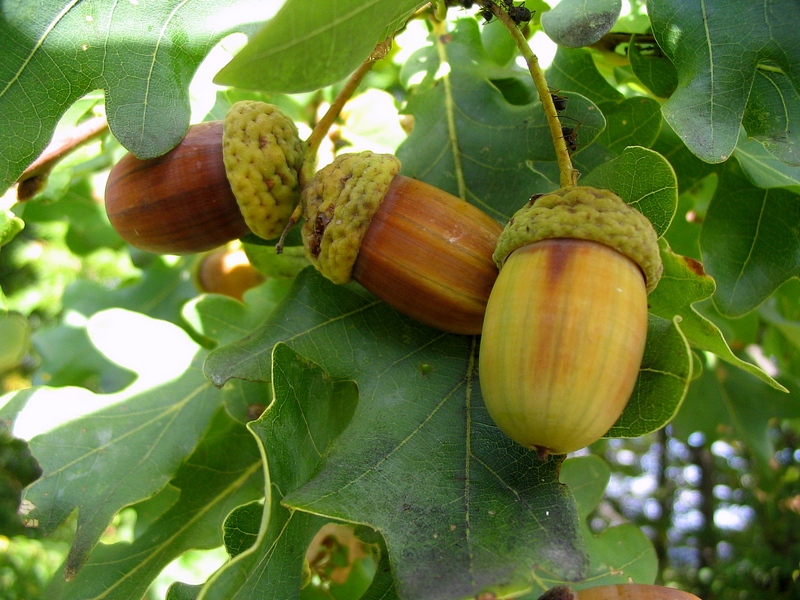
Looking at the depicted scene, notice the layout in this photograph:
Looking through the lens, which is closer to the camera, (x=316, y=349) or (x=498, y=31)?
(x=316, y=349)

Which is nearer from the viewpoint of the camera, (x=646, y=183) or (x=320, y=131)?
(x=646, y=183)

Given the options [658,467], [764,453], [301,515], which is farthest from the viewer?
[658,467]

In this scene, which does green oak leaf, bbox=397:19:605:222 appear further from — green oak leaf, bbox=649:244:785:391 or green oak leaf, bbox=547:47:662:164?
green oak leaf, bbox=649:244:785:391

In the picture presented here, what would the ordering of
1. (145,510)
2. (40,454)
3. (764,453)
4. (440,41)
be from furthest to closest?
(764,453) < (145,510) < (440,41) < (40,454)

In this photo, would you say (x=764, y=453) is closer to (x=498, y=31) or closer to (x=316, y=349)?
(x=498, y=31)

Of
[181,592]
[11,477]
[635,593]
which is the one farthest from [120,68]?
[11,477]

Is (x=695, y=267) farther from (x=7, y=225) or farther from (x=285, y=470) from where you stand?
(x=7, y=225)

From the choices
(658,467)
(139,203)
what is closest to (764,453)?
(139,203)
